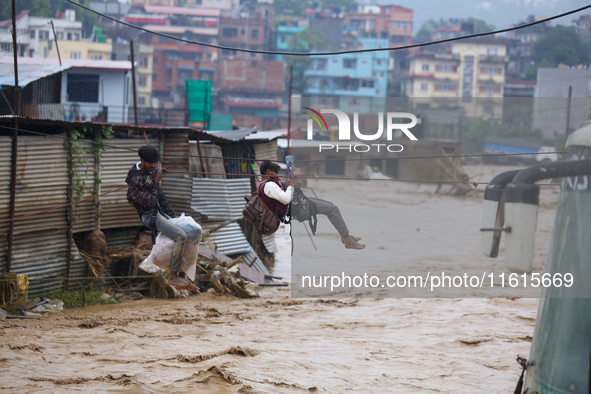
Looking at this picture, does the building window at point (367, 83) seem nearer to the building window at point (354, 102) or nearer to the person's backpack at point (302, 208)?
the building window at point (354, 102)

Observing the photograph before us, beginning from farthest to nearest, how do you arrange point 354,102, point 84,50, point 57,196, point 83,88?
point 354,102 → point 84,50 → point 83,88 → point 57,196

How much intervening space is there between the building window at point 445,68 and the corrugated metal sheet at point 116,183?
176 feet

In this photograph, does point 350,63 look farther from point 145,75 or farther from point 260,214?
point 260,214

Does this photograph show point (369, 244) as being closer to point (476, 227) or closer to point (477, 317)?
point (476, 227)

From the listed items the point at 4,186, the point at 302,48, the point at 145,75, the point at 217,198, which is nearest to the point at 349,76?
the point at 302,48

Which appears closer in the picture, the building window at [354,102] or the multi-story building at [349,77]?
the building window at [354,102]

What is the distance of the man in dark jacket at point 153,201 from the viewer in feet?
22.6

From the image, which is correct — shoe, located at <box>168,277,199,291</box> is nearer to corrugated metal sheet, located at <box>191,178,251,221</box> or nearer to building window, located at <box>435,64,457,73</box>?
corrugated metal sheet, located at <box>191,178,251,221</box>

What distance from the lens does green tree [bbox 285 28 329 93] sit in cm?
6328

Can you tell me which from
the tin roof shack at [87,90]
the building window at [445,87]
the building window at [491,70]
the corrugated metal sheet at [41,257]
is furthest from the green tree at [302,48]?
the corrugated metal sheet at [41,257]

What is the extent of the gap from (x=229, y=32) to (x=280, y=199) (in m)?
65.6

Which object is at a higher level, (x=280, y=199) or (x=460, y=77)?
(x=460, y=77)

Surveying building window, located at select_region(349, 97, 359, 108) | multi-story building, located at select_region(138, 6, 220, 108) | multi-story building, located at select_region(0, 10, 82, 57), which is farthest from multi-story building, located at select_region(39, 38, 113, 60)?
building window, located at select_region(349, 97, 359, 108)

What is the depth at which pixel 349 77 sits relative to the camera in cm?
6256
